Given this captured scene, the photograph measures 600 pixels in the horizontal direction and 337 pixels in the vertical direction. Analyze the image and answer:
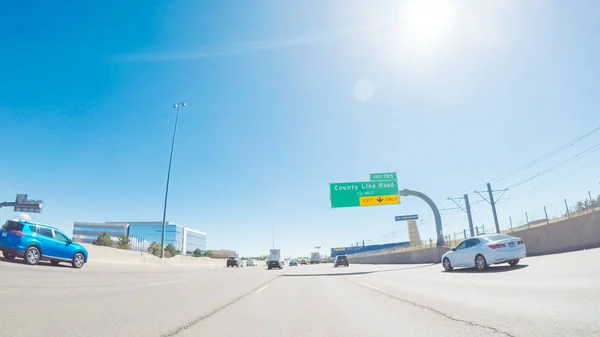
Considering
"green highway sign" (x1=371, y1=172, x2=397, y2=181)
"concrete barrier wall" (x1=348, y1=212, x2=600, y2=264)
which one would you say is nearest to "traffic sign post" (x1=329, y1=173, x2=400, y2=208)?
"green highway sign" (x1=371, y1=172, x2=397, y2=181)

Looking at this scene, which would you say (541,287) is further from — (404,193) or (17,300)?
(404,193)

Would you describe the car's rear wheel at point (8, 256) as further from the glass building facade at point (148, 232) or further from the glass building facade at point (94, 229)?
the glass building facade at point (94, 229)

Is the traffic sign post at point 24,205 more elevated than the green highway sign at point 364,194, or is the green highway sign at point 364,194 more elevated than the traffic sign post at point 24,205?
the traffic sign post at point 24,205

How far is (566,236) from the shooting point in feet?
60.3

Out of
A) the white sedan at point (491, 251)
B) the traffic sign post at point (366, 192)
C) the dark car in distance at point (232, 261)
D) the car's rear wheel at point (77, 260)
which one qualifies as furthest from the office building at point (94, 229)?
the white sedan at point (491, 251)

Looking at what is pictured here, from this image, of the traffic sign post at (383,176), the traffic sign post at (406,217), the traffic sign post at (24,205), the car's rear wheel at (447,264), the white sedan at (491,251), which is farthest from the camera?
the traffic sign post at (24,205)

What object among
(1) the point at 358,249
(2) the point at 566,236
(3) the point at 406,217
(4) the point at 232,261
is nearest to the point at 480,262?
(2) the point at 566,236

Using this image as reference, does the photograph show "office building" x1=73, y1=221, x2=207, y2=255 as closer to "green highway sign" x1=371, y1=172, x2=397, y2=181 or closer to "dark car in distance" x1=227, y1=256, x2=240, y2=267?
"dark car in distance" x1=227, y1=256, x2=240, y2=267

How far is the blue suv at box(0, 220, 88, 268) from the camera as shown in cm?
1430

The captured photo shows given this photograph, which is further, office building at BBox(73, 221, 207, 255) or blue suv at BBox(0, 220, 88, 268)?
office building at BBox(73, 221, 207, 255)

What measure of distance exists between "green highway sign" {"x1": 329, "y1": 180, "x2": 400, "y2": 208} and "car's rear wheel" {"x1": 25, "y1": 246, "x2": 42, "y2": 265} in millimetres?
20316

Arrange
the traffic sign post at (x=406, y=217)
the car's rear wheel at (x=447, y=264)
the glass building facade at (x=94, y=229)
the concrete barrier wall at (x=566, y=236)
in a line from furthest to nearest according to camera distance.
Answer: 1. the glass building facade at (x=94, y=229)
2. the traffic sign post at (x=406, y=217)
3. the concrete barrier wall at (x=566, y=236)
4. the car's rear wheel at (x=447, y=264)

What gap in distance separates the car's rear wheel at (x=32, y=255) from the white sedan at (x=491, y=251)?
19652mm

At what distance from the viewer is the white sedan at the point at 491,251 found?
13.2 m
